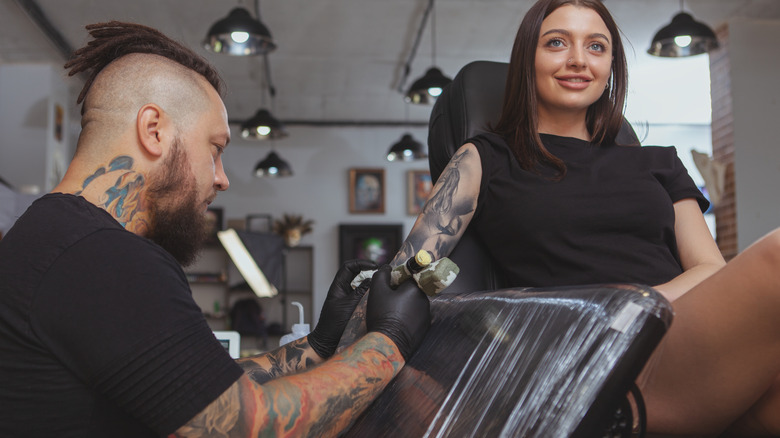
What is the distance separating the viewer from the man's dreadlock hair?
1.13m

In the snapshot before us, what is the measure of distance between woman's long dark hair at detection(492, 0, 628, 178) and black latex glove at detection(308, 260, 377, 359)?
467 mm

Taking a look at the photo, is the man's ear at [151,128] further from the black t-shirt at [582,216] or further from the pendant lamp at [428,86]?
the pendant lamp at [428,86]

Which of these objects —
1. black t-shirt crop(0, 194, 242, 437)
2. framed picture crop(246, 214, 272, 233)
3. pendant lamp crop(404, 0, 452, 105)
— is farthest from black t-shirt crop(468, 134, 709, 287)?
framed picture crop(246, 214, 272, 233)

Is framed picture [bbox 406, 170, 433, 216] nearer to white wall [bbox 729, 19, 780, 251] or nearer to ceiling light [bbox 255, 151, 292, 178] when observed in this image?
ceiling light [bbox 255, 151, 292, 178]

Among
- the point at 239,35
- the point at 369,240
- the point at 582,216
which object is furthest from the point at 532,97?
the point at 369,240

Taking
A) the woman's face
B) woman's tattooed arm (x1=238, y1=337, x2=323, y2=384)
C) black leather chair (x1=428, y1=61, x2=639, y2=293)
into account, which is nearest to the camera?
woman's tattooed arm (x1=238, y1=337, x2=323, y2=384)

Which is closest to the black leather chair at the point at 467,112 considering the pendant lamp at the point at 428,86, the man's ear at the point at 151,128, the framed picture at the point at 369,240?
the man's ear at the point at 151,128

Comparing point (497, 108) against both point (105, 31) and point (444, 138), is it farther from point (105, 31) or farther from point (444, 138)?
point (105, 31)

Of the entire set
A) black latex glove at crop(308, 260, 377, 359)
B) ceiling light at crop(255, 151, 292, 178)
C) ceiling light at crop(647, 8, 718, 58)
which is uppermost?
ceiling light at crop(647, 8, 718, 58)

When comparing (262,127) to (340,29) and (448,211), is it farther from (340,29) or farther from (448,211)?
(448,211)

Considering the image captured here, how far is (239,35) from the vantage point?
4.16m

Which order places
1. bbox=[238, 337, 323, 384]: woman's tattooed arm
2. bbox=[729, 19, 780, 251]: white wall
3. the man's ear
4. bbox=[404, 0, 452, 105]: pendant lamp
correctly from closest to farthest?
the man's ear, bbox=[238, 337, 323, 384]: woman's tattooed arm, bbox=[404, 0, 452, 105]: pendant lamp, bbox=[729, 19, 780, 251]: white wall

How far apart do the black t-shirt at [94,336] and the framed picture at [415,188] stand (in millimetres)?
8497

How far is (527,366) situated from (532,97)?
0.91m
